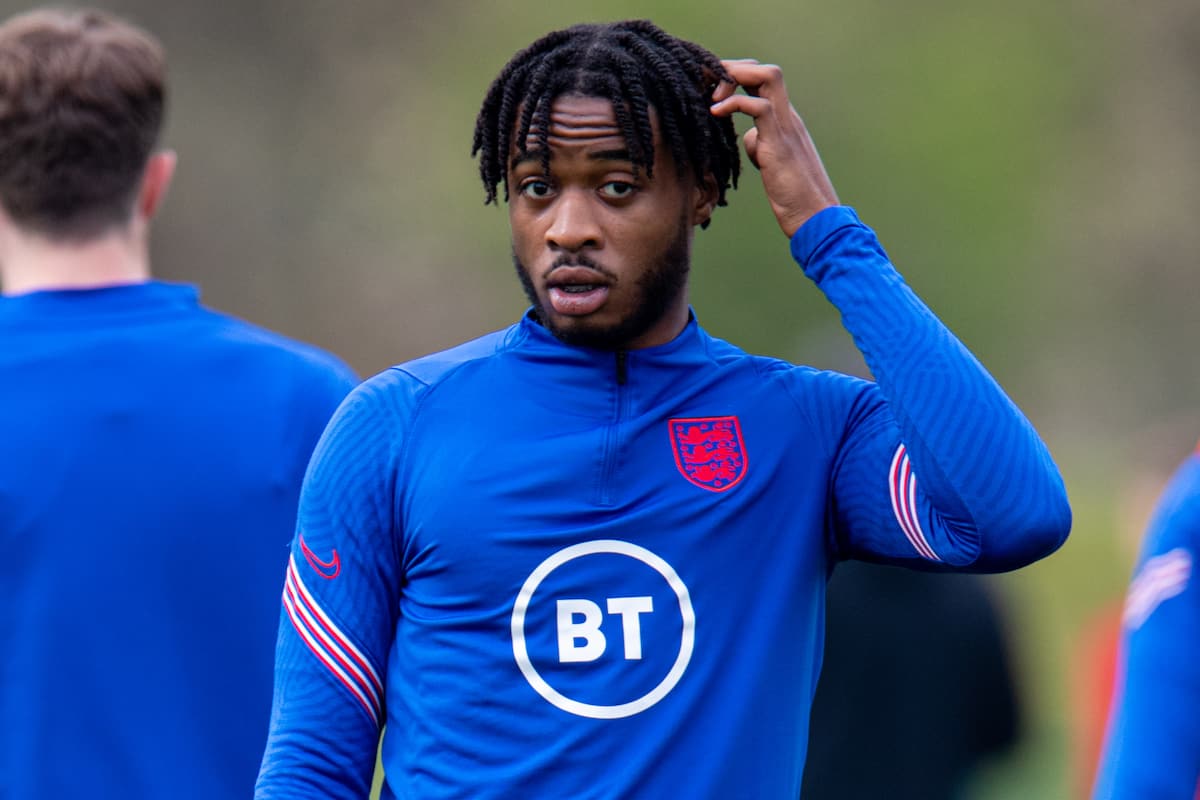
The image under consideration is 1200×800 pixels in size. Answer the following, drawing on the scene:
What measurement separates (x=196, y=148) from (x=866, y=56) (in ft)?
21.1

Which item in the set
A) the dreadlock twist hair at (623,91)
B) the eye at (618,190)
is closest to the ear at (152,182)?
the dreadlock twist hair at (623,91)

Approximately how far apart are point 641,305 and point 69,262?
109 cm

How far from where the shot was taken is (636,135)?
95.3 inches

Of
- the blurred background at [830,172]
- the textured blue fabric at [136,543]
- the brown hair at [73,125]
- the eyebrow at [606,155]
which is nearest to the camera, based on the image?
the eyebrow at [606,155]

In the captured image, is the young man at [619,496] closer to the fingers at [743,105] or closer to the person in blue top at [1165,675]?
the fingers at [743,105]

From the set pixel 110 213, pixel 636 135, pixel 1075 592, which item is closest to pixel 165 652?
pixel 110 213

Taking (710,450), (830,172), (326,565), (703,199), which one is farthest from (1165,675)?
(830,172)

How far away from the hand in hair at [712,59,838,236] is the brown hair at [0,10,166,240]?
1.07 metres

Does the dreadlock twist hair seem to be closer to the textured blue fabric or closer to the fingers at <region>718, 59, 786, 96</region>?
the fingers at <region>718, 59, 786, 96</region>

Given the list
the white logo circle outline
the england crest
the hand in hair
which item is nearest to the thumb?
the hand in hair

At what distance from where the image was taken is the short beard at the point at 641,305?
96.7 inches

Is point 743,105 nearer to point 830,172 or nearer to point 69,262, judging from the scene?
point 69,262

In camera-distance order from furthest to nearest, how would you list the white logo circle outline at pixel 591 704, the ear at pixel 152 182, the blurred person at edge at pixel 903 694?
the blurred person at edge at pixel 903 694, the ear at pixel 152 182, the white logo circle outline at pixel 591 704

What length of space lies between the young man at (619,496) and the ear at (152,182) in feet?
2.75
